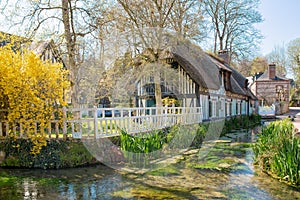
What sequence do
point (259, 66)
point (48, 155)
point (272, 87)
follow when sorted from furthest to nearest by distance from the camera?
point (259, 66), point (272, 87), point (48, 155)

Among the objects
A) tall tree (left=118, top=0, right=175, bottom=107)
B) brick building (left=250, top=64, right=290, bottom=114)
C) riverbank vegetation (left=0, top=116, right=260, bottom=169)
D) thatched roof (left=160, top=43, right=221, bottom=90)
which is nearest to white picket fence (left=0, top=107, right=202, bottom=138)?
riverbank vegetation (left=0, top=116, right=260, bottom=169)

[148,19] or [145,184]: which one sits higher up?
[148,19]

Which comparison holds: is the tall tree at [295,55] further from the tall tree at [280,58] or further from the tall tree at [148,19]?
the tall tree at [148,19]

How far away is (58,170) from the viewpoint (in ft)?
22.2

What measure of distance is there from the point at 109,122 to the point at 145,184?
3032 mm

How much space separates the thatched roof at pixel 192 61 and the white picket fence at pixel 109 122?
58.9 inches

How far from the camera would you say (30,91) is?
6555mm

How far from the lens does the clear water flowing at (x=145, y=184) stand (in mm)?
5031

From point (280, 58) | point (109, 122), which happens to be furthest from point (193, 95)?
point (280, 58)

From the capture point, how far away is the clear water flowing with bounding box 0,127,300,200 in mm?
5031

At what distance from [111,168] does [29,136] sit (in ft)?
7.60

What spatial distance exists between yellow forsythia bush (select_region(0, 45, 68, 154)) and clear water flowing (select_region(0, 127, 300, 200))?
129 cm

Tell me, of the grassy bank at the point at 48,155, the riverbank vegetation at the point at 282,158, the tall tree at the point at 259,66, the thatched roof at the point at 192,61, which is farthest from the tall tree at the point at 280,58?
the grassy bank at the point at 48,155

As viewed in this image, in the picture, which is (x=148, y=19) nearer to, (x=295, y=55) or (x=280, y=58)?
(x=295, y=55)
